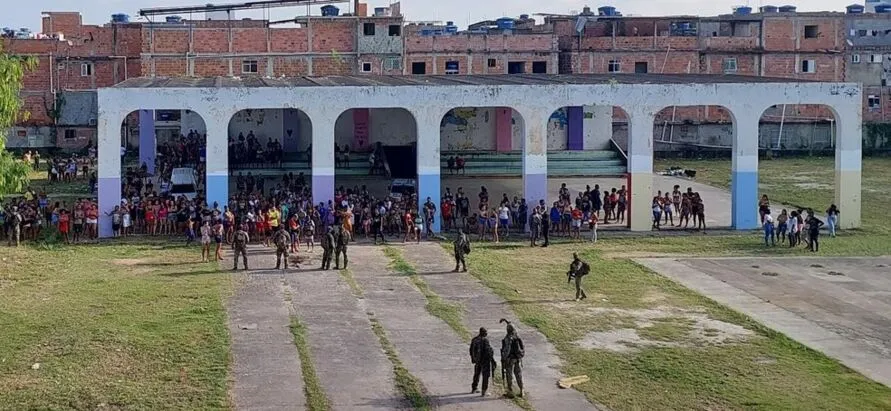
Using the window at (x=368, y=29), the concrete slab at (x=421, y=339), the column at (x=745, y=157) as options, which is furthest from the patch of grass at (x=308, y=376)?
the window at (x=368, y=29)

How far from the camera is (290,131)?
1820 inches

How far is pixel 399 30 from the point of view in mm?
56062

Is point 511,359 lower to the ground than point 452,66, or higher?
lower

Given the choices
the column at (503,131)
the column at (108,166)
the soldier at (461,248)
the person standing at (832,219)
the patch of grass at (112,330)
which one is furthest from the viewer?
the column at (503,131)

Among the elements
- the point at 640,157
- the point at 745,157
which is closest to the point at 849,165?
the point at 745,157

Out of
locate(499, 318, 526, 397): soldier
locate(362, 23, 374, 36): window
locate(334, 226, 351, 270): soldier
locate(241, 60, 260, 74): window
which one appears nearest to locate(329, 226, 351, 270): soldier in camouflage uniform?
locate(334, 226, 351, 270): soldier

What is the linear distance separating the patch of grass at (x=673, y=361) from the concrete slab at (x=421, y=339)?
64.2 inches

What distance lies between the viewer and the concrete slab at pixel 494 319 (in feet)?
54.7

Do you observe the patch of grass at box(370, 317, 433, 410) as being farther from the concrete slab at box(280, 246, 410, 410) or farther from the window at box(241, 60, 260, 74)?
the window at box(241, 60, 260, 74)

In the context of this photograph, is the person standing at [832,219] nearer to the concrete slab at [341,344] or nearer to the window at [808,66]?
the concrete slab at [341,344]

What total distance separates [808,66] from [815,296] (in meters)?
40.4

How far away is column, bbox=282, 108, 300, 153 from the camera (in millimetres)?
46000

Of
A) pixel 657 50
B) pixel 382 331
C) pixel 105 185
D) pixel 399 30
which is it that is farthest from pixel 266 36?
pixel 382 331

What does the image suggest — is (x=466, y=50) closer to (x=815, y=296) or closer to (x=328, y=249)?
(x=328, y=249)
